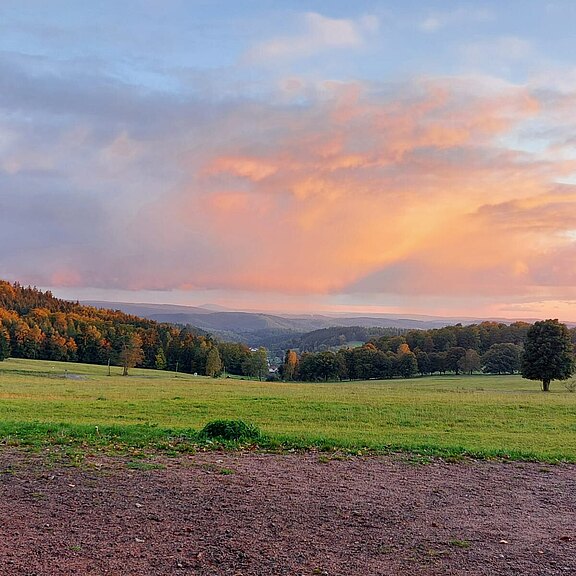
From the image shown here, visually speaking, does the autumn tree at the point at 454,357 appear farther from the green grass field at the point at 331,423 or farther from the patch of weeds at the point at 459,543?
the patch of weeds at the point at 459,543

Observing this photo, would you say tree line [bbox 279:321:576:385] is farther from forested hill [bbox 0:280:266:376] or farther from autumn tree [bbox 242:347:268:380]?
forested hill [bbox 0:280:266:376]

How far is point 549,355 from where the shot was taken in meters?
47.8

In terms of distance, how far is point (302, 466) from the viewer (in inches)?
453

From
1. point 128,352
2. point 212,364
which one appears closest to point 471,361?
point 212,364

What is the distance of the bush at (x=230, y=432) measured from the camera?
46.3ft

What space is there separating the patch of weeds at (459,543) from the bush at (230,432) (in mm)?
7493

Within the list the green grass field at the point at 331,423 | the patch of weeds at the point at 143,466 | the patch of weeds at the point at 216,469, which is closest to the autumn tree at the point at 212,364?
the green grass field at the point at 331,423

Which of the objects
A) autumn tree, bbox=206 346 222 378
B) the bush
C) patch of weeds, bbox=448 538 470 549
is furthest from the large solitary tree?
autumn tree, bbox=206 346 222 378

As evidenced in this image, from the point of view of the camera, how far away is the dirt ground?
6355 millimetres

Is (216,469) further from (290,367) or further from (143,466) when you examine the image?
(290,367)

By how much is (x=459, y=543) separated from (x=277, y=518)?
256 cm

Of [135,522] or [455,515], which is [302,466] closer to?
[455,515]

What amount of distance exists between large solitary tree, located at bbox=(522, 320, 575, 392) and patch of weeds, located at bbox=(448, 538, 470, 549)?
149ft

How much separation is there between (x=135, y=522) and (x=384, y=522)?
11.9ft
